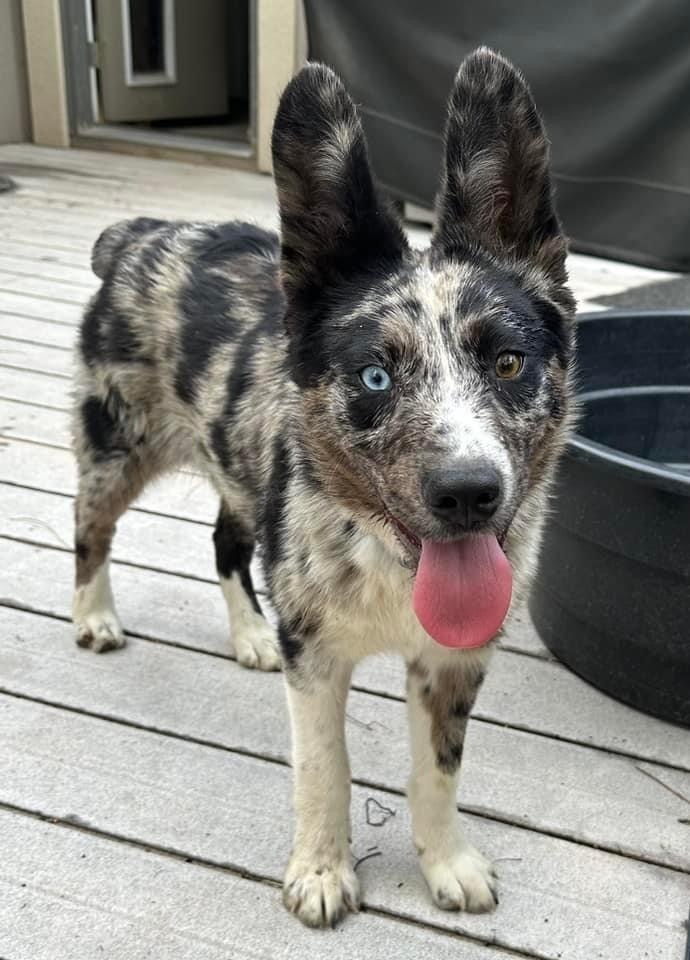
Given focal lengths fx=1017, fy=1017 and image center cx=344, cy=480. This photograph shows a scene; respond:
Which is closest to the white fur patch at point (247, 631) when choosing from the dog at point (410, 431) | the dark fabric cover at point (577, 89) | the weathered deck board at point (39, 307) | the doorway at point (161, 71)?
the dog at point (410, 431)

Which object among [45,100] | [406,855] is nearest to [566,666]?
[406,855]

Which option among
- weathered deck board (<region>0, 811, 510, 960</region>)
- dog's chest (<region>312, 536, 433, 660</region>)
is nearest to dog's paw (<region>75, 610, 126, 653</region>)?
weathered deck board (<region>0, 811, 510, 960</region>)

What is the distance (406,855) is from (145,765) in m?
0.62

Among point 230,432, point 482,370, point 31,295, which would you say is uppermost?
point 482,370

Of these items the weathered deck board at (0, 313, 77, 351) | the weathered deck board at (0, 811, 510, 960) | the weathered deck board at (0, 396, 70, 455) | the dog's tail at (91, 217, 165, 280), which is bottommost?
the weathered deck board at (0, 313, 77, 351)

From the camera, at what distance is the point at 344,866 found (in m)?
2.00

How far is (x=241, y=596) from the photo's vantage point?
8.95 feet

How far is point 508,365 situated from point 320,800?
0.91 meters

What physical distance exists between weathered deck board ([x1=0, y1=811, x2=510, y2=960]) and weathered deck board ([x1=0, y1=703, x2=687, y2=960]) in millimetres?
57

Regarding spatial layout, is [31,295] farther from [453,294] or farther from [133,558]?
[453,294]

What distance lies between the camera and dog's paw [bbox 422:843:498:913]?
1.97m

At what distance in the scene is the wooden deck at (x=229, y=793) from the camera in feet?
6.31

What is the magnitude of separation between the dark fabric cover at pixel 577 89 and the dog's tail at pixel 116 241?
396 centimetres

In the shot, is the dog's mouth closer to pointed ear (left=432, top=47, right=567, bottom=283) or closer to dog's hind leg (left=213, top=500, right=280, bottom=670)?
pointed ear (left=432, top=47, right=567, bottom=283)
